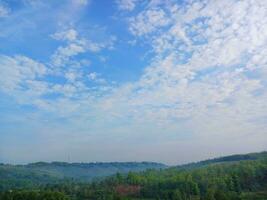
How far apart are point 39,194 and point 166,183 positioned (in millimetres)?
47978

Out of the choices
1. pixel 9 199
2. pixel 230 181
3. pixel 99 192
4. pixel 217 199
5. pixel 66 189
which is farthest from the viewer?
pixel 66 189

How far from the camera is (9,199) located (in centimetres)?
9612

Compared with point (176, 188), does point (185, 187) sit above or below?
above

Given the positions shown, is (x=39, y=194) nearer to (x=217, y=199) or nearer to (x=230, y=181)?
(x=217, y=199)

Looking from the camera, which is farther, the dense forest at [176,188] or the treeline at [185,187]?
the treeline at [185,187]

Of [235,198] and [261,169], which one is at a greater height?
[261,169]

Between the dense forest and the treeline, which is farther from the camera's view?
the treeline

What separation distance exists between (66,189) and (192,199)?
60.7 m

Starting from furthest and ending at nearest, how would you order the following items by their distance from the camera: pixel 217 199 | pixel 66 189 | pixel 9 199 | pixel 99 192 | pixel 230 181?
1. pixel 66 189
2. pixel 99 192
3. pixel 230 181
4. pixel 9 199
5. pixel 217 199

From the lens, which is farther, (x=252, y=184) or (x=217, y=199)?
(x=252, y=184)

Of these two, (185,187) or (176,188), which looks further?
(176,188)

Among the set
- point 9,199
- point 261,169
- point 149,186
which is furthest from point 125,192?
point 261,169

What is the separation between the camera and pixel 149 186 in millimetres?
123250

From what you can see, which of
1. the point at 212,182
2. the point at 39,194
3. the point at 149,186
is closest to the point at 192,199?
A: the point at 212,182
